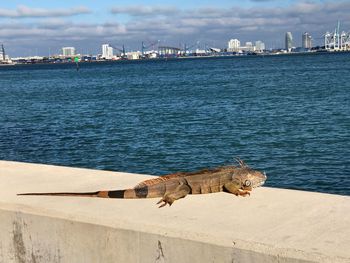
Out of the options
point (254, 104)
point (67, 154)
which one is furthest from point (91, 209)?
point (254, 104)

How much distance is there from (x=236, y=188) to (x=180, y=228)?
148 centimetres

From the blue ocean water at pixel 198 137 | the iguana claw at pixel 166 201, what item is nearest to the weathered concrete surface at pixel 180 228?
the iguana claw at pixel 166 201

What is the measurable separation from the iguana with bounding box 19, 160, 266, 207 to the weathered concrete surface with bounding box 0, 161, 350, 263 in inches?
4.2

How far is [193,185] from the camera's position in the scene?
22.0ft

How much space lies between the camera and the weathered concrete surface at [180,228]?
16.0ft

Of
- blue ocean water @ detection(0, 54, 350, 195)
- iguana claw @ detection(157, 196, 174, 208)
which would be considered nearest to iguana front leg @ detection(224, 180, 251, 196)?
iguana claw @ detection(157, 196, 174, 208)

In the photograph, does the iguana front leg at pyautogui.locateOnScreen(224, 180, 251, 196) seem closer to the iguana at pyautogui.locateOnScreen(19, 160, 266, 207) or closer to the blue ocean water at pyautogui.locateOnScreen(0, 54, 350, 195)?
the iguana at pyautogui.locateOnScreen(19, 160, 266, 207)

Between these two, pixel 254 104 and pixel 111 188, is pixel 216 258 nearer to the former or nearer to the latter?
pixel 111 188

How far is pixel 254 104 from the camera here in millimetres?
46500

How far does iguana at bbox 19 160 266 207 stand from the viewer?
659 cm

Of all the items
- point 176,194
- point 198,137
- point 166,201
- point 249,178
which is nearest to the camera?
point 166,201

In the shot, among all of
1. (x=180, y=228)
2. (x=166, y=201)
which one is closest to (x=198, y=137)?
(x=166, y=201)

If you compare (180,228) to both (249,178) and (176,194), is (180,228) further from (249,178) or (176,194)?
(249,178)

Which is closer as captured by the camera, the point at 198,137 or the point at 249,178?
the point at 249,178
